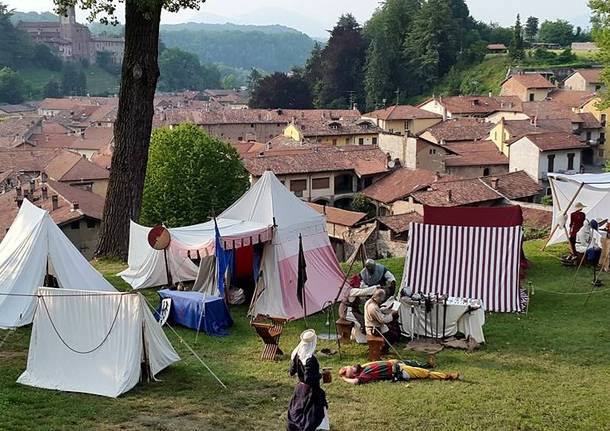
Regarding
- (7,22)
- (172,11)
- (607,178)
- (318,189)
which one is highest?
(7,22)

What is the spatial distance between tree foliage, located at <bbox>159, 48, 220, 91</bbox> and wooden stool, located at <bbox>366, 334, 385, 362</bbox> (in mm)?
165266

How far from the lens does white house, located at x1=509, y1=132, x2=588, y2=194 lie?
44.3 metres

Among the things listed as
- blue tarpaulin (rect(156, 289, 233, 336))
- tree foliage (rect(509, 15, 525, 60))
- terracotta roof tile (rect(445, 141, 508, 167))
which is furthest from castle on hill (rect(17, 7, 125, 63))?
blue tarpaulin (rect(156, 289, 233, 336))

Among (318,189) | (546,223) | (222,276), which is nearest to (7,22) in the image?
(318,189)

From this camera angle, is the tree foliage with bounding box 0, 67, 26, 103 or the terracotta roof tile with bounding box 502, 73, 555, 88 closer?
the terracotta roof tile with bounding box 502, 73, 555, 88

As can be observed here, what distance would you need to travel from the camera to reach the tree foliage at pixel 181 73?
174m

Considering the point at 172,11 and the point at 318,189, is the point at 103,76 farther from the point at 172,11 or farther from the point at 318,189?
the point at 172,11

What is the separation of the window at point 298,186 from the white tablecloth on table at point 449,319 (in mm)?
32728

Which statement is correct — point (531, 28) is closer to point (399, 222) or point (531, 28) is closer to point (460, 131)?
point (460, 131)

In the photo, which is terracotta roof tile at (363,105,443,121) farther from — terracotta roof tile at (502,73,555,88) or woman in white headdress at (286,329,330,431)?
woman in white headdress at (286,329,330,431)

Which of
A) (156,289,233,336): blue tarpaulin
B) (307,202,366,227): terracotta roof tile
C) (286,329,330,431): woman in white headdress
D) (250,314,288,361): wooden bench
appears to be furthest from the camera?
(307,202,366,227): terracotta roof tile

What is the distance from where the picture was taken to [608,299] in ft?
43.0

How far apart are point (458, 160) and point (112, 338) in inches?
1583

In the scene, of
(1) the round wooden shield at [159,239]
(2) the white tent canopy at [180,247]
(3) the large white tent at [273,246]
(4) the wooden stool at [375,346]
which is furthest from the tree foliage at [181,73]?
(4) the wooden stool at [375,346]
